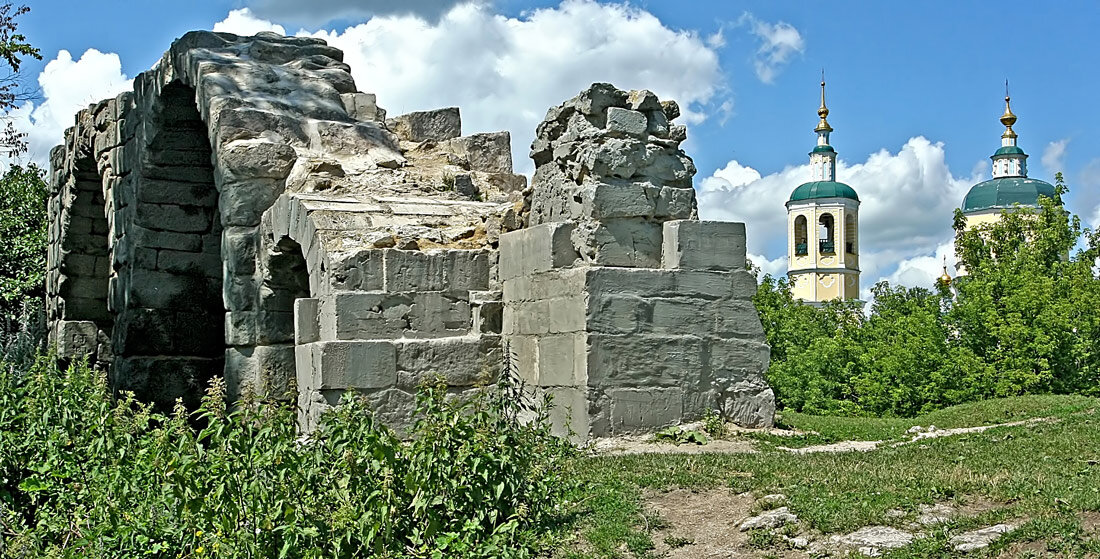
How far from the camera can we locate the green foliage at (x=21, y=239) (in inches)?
706

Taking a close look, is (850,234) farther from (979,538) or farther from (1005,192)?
(979,538)

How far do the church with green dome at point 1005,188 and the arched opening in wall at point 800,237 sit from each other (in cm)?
1484

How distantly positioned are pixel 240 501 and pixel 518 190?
608 centimetres

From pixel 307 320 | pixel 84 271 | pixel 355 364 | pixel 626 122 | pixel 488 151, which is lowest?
pixel 355 364

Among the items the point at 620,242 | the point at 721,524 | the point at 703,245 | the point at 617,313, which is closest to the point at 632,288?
the point at 617,313

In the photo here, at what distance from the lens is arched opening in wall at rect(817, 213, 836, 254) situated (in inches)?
2955

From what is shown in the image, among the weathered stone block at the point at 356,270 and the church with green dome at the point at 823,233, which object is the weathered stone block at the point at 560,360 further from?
the church with green dome at the point at 823,233

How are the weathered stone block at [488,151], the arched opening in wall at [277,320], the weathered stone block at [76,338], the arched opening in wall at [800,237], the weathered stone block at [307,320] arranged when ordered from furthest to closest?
the arched opening in wall at [800,237] < the weathered stone block at [76,338] < the weathered stone block at [488,151] < the arched opening in wall at [277,320] < the weathered stone block at [307,320]

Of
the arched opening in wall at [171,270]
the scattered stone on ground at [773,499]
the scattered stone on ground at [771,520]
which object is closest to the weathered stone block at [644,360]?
the scattered stone on ground at [773,499]

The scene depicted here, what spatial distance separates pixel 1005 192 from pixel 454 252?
55.5 meters

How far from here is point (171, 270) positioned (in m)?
12.3

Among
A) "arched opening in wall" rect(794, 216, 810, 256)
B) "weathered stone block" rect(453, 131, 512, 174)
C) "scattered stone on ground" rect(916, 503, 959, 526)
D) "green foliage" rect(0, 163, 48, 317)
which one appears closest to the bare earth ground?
"scattered stone on ground" rect(916, 503, 959, 526)

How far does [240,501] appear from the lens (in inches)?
185

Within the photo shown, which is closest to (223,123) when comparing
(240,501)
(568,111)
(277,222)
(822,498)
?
(277,222)
